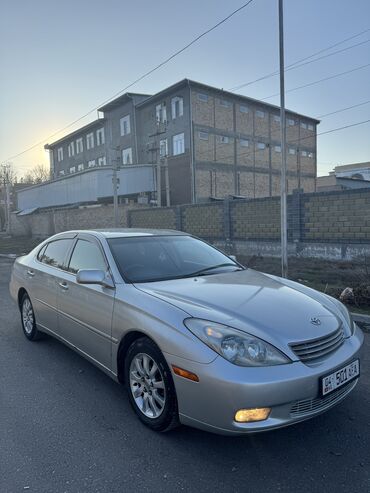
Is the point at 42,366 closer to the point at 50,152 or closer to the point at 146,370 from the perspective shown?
the point at 146,370

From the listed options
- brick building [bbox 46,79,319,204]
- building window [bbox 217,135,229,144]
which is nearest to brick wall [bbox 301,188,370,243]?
brick building [bbox 46,79,319,204]

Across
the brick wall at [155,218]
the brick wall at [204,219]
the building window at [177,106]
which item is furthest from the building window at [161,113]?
the brick wall at [204,219]

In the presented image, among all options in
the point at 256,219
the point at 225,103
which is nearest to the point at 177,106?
the point at 225,103

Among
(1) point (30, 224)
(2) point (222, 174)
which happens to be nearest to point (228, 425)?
Result: (2) point (222, 174)

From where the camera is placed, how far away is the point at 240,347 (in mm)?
2521

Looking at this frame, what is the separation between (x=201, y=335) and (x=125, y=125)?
137 ft

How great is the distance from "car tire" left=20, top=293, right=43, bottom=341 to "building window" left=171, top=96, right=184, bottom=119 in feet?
105

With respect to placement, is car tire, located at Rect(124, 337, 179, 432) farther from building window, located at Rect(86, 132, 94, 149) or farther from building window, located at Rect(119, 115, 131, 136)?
building window, located at Rect(86, 132, 94, 149)

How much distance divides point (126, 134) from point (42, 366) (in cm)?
3982

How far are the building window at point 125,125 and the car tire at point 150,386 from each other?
40.4 m

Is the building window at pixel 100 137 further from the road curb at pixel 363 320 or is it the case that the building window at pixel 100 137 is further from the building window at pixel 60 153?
the road curb at pixel 363 320

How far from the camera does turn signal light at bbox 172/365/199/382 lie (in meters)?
2.51

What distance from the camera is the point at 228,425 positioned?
2.43m

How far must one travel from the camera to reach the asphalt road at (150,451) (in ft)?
7.79
